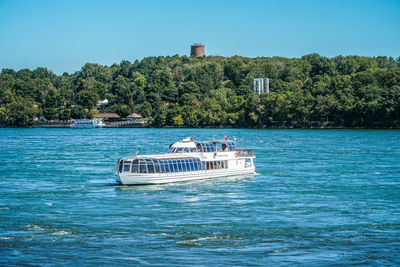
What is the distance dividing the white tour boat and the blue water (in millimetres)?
977

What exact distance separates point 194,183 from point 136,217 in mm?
17620

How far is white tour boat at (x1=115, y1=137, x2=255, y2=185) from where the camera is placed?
53656 millimetres

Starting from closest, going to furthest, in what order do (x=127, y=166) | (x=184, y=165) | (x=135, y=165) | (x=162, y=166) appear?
(x=135, y=165), (x=127, y=166), (x=162, y=166), (x=184, y=165)

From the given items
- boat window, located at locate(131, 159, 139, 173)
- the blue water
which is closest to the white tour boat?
boat window, located at locate(131, 159, 139, 173)

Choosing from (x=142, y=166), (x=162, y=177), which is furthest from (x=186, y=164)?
(x=142, y=166)

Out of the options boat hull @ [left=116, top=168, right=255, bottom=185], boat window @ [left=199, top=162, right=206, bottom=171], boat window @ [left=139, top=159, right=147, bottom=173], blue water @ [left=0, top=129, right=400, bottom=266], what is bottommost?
blue water @ [left=0, top=129, right=400, bottom=266]

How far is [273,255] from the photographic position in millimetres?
30062

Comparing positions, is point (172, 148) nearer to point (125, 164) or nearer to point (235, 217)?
point (125, 164)

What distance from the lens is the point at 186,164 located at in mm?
58062

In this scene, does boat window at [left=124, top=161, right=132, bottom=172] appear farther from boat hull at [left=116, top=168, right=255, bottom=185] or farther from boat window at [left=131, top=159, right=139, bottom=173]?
boat hull at [left=116, top=168, right=255, bottom=185]

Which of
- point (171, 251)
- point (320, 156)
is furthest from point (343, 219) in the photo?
point (320, 156)

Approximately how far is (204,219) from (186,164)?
19.2 m

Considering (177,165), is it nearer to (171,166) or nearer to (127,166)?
(171,166)

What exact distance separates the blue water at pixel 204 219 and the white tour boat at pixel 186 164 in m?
0.98
